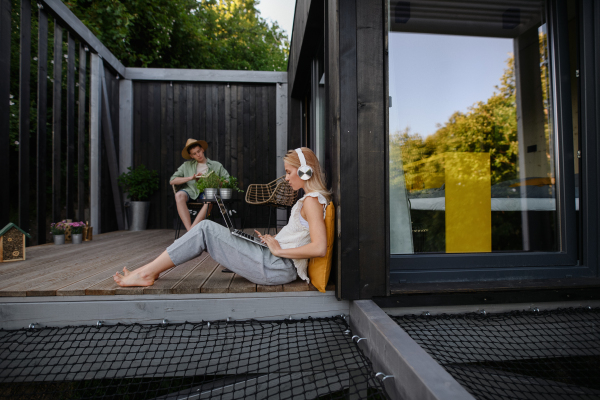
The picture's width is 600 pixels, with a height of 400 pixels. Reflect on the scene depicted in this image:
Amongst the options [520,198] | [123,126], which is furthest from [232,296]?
[123,126]

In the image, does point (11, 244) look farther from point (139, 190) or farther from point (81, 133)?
point (139, 190)

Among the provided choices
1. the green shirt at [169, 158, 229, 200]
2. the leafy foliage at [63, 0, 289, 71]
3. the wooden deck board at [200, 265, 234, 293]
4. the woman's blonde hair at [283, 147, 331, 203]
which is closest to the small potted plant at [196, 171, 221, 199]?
the green shirt at [169, 158, 229, 200]

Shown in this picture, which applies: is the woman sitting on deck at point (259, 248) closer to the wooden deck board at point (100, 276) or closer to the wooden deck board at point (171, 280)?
the wooden deck board at point (171, 280)

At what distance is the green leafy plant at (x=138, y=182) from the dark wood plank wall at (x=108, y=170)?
8.5 inches

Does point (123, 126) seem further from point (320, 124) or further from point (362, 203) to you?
point (362, 203)

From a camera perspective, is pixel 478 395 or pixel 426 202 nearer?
pixel 478 395

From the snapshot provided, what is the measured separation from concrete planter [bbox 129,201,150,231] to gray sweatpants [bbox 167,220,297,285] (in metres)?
3.67

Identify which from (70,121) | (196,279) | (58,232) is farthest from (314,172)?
(70,121)

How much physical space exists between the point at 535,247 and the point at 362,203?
128cm

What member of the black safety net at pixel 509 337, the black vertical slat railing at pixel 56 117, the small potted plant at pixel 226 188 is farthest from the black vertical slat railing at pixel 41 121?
the black safety net at pixel 509 337

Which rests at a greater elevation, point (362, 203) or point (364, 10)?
point (364, 10)

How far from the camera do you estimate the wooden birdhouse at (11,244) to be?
238 cm

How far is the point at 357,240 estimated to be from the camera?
1612 mm

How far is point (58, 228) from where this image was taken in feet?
11.3
